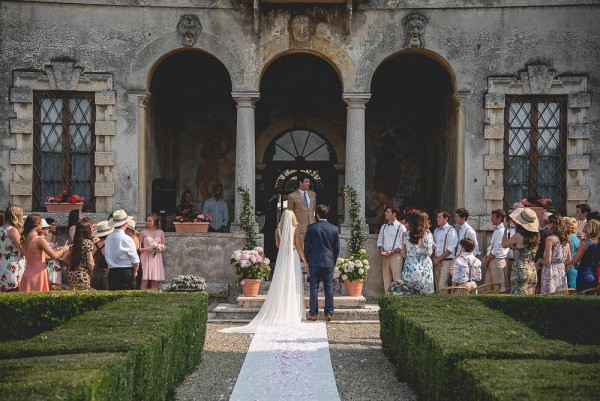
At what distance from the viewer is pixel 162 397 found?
23.2 ft

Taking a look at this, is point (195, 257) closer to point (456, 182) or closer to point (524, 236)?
point (456, 182)

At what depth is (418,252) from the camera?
433 inches

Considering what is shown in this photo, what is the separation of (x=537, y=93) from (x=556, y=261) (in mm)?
4958

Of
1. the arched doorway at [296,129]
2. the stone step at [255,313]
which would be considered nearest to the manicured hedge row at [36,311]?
the stone step at [255,313]

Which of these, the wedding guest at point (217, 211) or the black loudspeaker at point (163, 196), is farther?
the wedding guest at point (217, 211)

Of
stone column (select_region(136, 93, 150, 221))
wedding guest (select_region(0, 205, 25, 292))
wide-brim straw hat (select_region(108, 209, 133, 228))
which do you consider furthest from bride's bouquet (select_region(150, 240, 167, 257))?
wedding guest (select_region(0, 205, 25, 292))

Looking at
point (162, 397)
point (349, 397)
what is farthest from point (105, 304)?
point (349, 397)

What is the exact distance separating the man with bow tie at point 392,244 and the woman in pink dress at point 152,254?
3.78 metres

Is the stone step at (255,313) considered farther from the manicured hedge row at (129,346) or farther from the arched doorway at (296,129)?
the arched doorway at (296,129)

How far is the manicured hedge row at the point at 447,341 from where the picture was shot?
621cm

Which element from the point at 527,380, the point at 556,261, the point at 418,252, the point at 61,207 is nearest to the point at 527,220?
the point at 556,261

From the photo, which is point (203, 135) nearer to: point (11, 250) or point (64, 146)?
point (64, 146)

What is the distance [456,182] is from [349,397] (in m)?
8.28

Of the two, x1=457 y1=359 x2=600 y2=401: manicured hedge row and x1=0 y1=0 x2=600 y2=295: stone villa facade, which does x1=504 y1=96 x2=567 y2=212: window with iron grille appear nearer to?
x1=0 y1=0 x2=600 y2=295: stone villa facade
